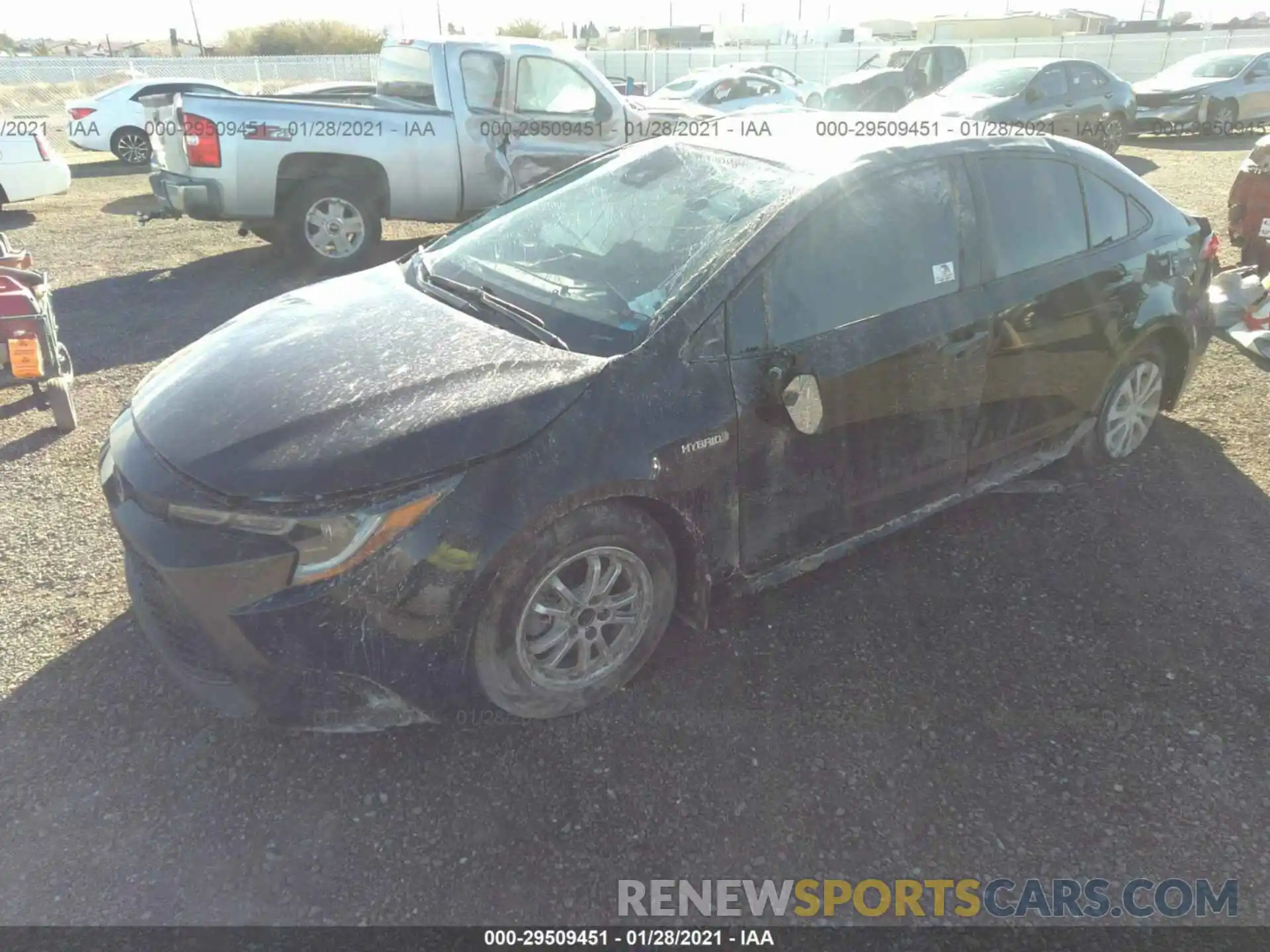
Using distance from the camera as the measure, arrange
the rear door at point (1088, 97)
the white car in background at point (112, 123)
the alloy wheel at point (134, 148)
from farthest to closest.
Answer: the alloy wheel at point (134, 148) < the white car in background at point (112, 123) < the rear door at point (1088, 97)

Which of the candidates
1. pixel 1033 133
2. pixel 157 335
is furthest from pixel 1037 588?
pixel 157 335

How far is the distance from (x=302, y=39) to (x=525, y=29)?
16.4 m

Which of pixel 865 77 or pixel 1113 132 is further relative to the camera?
pixel 865 77

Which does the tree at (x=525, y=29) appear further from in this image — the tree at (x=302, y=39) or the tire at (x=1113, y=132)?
the tire at (x=1113, y=132)

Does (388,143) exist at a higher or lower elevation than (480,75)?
lower

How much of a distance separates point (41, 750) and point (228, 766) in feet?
1.84

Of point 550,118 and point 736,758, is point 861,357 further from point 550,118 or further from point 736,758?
point 550,118

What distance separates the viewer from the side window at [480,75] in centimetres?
776

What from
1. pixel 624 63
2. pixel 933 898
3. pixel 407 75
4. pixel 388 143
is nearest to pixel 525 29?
pixel 624 63

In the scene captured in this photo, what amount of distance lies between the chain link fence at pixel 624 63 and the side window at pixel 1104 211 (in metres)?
26.2

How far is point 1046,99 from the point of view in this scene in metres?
12.8

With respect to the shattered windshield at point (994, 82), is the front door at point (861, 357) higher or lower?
lower

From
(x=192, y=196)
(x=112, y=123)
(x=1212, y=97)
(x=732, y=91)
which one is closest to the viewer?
(x=192, y=196)

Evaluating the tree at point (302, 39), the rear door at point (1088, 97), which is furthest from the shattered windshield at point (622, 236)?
the tree at point (302, 39)
